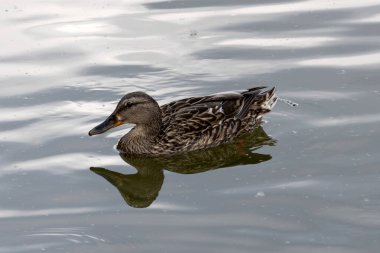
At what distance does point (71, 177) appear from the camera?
427 inches

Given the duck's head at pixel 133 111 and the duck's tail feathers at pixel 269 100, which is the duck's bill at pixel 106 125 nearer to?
the duck's head at pixel 133 111

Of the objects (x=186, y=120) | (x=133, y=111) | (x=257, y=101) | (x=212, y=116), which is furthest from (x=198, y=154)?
(x=257, y=101)

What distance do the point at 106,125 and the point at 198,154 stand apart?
118 cm

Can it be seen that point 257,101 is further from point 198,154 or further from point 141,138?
point 141,138

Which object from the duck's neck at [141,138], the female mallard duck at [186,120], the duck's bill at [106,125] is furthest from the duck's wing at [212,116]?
the duck's bill at [106,125]

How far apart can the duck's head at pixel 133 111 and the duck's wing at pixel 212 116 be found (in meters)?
0.27

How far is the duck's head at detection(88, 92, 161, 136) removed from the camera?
1178cm

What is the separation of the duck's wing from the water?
10.3 inches

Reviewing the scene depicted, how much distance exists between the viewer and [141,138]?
12016mm

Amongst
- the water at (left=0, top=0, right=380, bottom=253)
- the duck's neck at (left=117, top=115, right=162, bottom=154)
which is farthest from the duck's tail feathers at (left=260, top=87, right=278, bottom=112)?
the duck's neck at (left=117, top=115, right=162, bottom=154)

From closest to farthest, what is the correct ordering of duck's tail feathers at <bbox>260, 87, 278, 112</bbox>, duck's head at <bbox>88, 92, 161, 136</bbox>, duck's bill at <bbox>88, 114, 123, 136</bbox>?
duck's bill at <bbox>88, 114, 123, 136</bbox>, duck's head at <bbox>88, 92, 161, 136</bbox>, duck's tail feathers at <bbox>260, 87, 278, 112</bbox>

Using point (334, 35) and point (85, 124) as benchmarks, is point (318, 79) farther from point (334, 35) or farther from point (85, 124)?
point (85, 124)

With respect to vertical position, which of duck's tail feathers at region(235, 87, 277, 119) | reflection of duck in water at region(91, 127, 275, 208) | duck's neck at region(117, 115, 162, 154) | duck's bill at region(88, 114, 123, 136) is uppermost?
duck's tail feathers at region(235, 87, 277, 119)

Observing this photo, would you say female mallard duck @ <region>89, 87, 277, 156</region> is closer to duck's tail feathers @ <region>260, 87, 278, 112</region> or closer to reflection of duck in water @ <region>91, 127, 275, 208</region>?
duck's tail feathers @ <region>260, 87, 278, 112</region>
